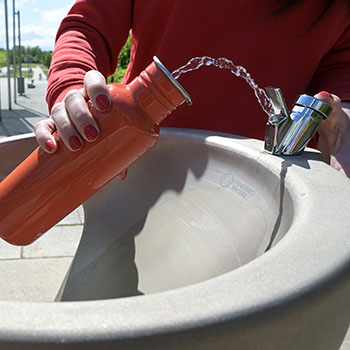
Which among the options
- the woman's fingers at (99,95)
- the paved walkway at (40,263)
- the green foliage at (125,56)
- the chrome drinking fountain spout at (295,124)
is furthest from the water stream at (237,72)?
the green foliage at (125,56)

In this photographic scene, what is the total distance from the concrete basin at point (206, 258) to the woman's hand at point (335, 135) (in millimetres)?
84

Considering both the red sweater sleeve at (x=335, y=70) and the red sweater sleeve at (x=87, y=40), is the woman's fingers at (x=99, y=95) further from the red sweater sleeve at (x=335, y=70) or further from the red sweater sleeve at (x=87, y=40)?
the red sweater sleeve at (x=335, y=70)

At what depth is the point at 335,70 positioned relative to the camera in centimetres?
110

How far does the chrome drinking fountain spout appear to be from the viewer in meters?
0.77

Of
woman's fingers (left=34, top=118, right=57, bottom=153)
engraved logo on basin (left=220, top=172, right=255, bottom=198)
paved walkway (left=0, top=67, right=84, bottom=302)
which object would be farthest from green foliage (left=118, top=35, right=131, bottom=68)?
woman's fingers (left=34, top=118, right=57, bottom=153)

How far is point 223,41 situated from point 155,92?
1.67ft

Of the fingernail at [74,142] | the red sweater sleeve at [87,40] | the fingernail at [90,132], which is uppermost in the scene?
the fingernail at [90,132]

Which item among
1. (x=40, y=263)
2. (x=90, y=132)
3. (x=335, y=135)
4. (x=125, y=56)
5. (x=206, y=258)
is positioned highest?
(x=90, y=132)

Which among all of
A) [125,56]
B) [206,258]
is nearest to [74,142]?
[206,258]

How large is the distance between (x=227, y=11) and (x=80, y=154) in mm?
624

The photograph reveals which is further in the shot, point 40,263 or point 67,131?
point 40,263

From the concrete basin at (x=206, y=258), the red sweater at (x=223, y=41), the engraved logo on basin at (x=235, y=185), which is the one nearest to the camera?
the concrete basin at (x=206, y=258)

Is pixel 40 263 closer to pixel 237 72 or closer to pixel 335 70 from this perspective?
pixel 237 72

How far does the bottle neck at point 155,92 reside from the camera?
0.58 m
